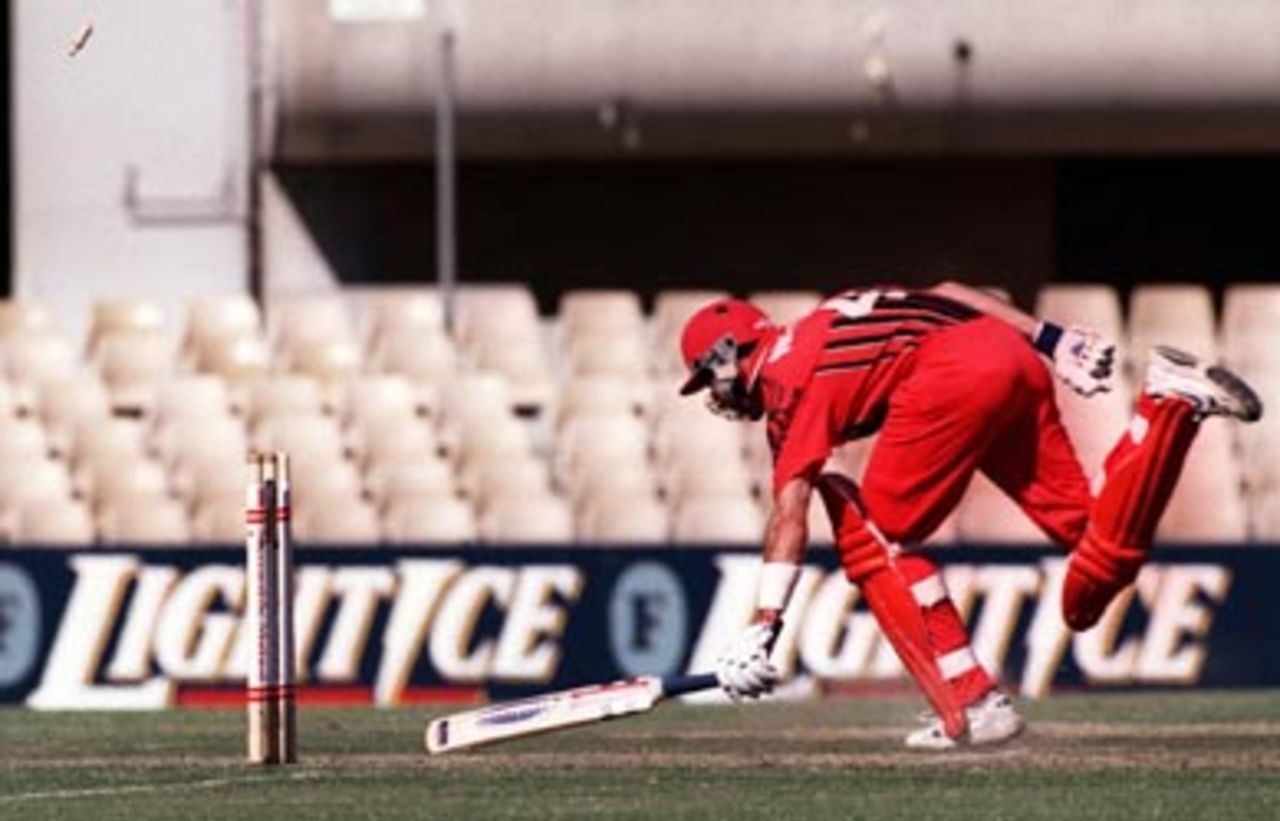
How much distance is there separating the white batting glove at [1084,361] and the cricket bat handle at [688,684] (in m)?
1.37

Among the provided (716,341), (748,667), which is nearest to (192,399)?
(716,341)

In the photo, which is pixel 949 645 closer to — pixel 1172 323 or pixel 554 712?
pixel 554 712

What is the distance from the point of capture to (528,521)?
2106cm

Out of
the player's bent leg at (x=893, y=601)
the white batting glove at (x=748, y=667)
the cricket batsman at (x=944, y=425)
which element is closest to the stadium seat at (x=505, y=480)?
the cricket batsman at (x=944, y=425)

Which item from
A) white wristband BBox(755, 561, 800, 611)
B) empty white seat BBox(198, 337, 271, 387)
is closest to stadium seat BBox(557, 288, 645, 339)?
empty white seat BBox(198, 337, 271, 387)

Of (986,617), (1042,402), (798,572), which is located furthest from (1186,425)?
(986,617)

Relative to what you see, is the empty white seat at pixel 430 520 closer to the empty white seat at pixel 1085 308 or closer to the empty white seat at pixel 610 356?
the empty white seat at pixel 610 356

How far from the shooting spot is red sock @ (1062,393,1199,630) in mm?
13523

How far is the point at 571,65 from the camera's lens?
2247 centimetres

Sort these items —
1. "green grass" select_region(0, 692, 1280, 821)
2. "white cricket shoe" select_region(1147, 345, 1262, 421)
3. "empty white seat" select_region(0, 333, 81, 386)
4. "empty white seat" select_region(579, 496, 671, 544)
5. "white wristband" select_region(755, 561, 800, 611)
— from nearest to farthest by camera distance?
"green grass" select_region(0, 692, 1280, 821) < "white wristband" select_region(755, 561, 800, 611) < "white cricket shoe" select_region(1147, 345, 1262, 421) < "empty white seat" select_region(579, 496, 671, 544) < "empty white seat" select_region(0, 333, 81, 386)

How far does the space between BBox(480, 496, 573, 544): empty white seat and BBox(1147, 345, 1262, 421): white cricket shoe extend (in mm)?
7570

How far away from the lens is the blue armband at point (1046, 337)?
1366 centimetres

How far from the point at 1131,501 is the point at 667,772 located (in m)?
1.55

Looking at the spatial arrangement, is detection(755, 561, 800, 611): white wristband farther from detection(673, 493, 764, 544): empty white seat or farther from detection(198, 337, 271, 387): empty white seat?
detection(198, 337, 271, 387): empty white seat
